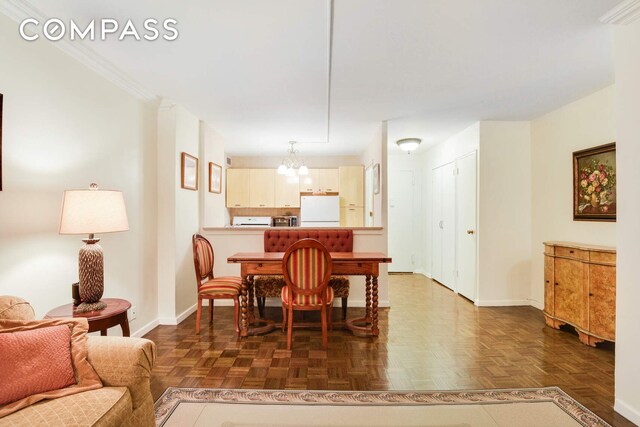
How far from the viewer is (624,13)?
1847 millimetres

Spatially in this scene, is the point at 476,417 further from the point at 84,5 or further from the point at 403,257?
the point at 403,257

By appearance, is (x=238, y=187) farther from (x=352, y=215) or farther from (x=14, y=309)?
(x=14, y=309)

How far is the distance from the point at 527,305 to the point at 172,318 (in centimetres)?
449

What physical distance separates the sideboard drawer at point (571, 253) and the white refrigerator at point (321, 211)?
11.8 feet

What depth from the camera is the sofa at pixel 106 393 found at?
1.18 meters

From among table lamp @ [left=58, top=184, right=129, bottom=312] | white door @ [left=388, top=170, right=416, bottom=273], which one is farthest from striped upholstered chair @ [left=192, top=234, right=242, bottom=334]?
white door @ [left=388, top=170, right=416, bottom=273]

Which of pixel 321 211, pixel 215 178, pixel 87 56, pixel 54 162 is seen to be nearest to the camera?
pixel 54 162

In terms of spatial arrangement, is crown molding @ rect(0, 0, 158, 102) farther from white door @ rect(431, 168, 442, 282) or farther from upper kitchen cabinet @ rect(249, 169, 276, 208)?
white door @ rect(431, 168, 442, 282)

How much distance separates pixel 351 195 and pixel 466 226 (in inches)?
92.4

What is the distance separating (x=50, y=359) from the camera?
135 cm

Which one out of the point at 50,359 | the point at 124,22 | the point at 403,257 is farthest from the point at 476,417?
the point at 403,257

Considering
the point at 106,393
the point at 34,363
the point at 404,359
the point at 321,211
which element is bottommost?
the point at 404,359

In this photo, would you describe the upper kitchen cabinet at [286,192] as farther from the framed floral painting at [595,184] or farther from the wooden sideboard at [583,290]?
the framed floral painting at [595,184]

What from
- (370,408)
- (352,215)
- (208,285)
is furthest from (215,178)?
(370,408)
